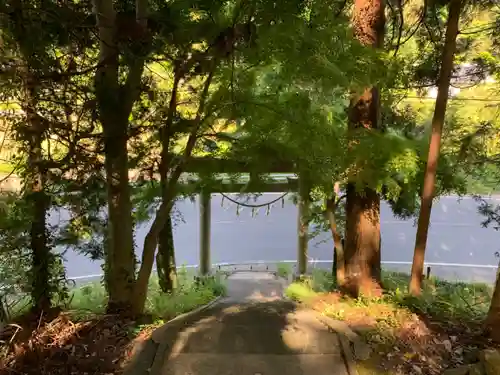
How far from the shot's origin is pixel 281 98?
370 centimetres

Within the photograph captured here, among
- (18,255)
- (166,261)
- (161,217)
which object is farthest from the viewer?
(166,261)

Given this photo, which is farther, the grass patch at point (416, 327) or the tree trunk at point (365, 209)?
the tree trunk at point (365, 209)

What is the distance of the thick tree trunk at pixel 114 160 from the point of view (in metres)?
3.06

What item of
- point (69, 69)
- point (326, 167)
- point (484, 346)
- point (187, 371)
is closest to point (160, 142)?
point (69, 69)

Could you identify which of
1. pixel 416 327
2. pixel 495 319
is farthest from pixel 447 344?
pixel 495 319

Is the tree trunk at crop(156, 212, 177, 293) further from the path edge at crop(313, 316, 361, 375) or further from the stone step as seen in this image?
the stone step

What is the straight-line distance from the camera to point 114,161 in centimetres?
332

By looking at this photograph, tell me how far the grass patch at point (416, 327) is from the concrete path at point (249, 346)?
0.29m

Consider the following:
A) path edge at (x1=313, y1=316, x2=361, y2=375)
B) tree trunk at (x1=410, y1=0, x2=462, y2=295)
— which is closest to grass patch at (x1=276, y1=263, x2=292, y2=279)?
path edge at (x1=313, y1=316, x2=361, y2=375)

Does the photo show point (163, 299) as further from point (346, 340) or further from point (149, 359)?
point (346, 340)

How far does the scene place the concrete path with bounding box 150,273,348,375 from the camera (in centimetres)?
281

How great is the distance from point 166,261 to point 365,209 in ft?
10.7

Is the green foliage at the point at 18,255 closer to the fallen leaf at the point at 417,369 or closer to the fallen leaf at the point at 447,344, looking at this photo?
the fallen leaf at the point at 417,369

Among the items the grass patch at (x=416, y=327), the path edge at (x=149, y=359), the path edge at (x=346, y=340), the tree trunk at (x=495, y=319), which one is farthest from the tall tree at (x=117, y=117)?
the tree trunk at (x=495, y=319)
